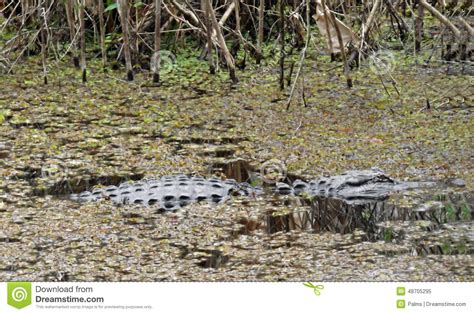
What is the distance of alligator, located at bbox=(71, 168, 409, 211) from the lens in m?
4.79

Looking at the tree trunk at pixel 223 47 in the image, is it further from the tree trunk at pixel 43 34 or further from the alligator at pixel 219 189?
the alligator at pixel 219 189

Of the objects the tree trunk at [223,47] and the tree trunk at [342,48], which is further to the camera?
the tree trunk at [223,47]

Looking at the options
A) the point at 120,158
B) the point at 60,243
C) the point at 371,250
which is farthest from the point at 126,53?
the point at 371,250

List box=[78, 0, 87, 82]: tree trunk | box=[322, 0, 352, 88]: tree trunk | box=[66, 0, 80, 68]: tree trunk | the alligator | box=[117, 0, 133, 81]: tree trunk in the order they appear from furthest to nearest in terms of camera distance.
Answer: box=[66, 0, 80, 68]: tree trunk < box=[78, 0, 87, 82]: tree trunk < box=[117, 0, 133, 81]: tree trunk < box=[322, 0, 352, 88]: tree trunk < the alligator

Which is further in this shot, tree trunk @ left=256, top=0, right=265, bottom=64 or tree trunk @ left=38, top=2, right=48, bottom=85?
tree trunk @ left=256, top=0, right=265, bottom=64

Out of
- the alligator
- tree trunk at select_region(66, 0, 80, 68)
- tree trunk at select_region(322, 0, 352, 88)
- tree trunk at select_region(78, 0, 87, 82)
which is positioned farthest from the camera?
tree trunk at select_region(66, 0, 80, 68)

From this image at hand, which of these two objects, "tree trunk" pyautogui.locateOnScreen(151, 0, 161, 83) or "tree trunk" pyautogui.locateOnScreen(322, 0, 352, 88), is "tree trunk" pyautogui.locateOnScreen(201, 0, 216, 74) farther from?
"tree trunk" pyautogui.locateOnScreen(322, 0, 352, 88)

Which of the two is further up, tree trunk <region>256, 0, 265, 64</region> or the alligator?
tree trunk <region>256, 0, 265, 64</region>

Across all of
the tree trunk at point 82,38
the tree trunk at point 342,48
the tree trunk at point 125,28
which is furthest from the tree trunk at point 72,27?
the tree trunk at point 342,48

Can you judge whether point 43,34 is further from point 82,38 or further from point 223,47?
point 223,47

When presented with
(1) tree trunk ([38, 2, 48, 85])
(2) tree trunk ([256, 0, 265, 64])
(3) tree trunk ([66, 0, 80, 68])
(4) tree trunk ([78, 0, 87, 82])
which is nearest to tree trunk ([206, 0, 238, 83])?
(2) tree trunk ([256, 0, 265, 64])

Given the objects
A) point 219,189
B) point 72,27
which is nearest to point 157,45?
point 72,27

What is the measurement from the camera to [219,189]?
4848mm

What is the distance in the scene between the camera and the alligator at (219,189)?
4.79m
